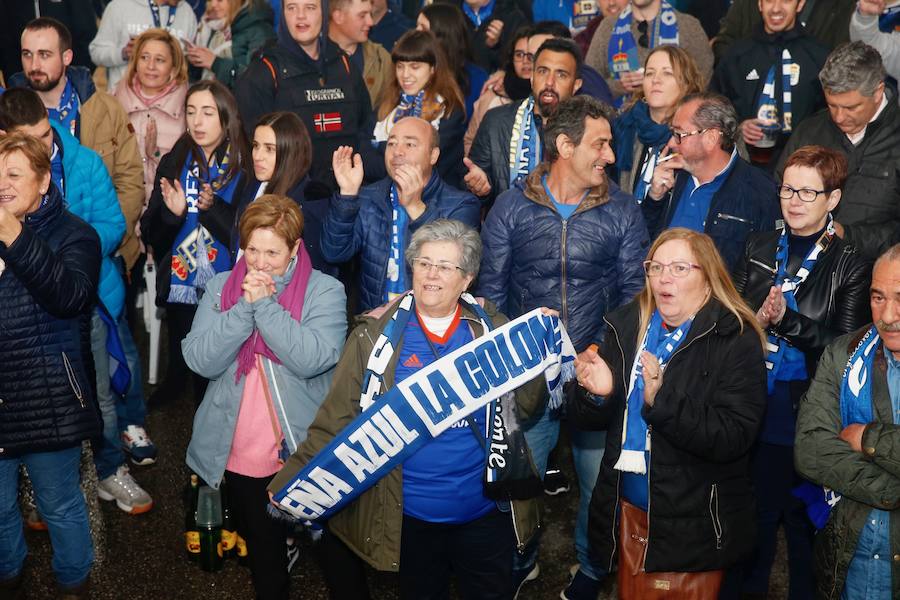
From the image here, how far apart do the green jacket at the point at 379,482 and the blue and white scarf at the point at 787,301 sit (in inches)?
50.3

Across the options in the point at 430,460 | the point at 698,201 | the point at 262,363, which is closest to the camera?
the point at 430,460

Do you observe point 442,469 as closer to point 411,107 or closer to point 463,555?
point 463,555

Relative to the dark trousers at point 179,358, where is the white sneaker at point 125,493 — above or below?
below

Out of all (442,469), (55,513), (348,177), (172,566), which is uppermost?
(348,177)

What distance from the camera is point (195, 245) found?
21.3ft

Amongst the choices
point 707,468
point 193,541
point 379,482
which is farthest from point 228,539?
point 707,468

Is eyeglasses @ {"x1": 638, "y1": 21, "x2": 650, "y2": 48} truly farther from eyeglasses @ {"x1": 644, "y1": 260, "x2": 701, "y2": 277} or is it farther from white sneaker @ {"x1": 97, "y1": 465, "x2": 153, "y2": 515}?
white sneaker @ {"x1": 97, "y1": 465, "x2": 153, "y2": 515}

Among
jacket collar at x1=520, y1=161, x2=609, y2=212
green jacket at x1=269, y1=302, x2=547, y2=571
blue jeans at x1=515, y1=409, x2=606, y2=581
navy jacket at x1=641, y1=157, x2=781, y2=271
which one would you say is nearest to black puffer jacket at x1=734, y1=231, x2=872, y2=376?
navy jacket at x1=641, y1=157, x2=781, y2=271

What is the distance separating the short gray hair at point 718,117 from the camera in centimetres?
585

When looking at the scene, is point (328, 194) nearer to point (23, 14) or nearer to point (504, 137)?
point (504, 137)

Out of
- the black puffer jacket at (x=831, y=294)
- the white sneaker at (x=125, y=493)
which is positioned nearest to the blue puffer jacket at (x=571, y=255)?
the black puffer jacket at (x=831, y=294)

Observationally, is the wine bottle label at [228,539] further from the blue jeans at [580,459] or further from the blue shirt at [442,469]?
the blue shirt at [442,469]

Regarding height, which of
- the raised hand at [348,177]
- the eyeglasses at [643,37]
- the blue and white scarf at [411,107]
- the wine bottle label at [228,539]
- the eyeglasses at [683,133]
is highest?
the eyeglasses at [643,37]

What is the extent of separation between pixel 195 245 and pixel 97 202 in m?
0.63
